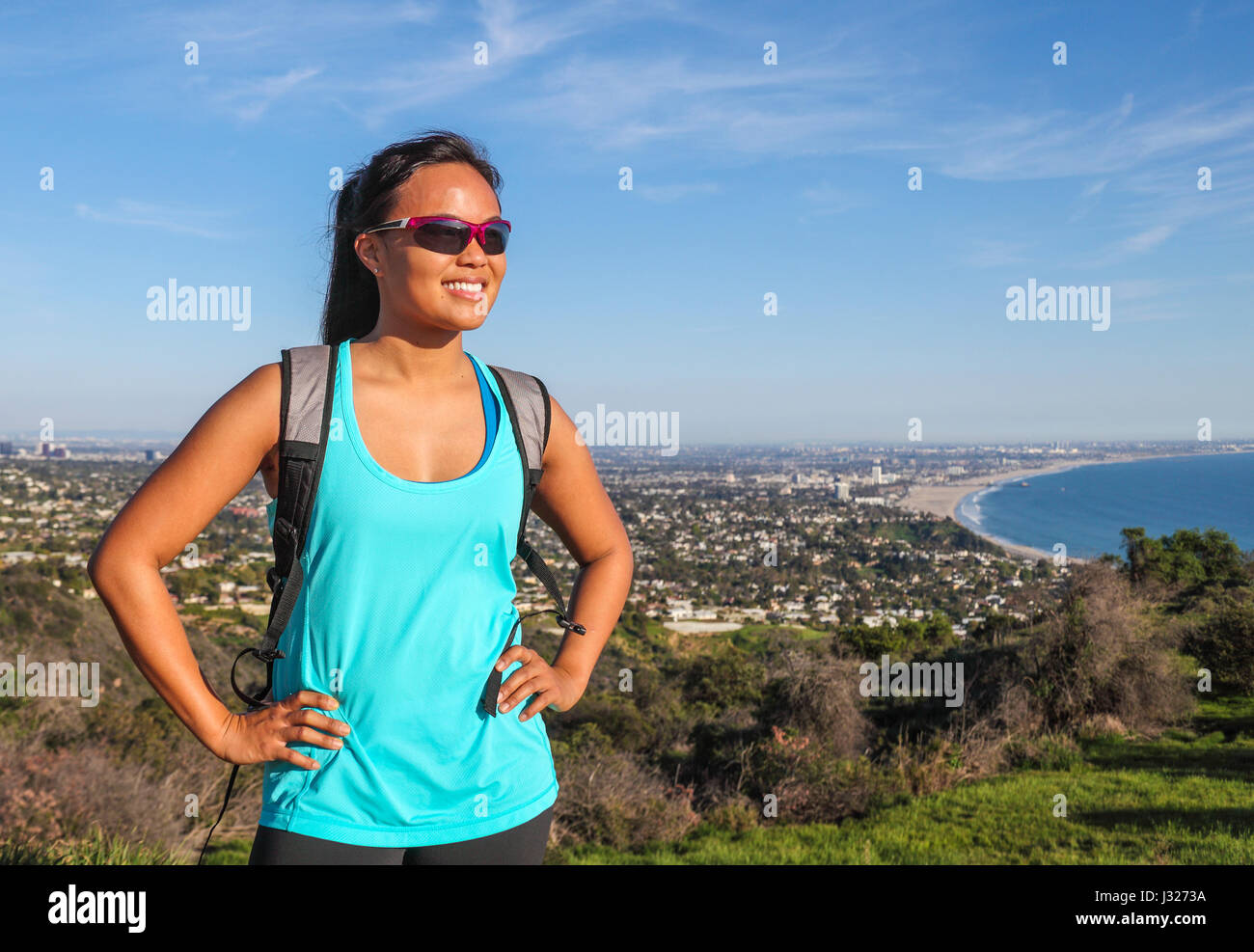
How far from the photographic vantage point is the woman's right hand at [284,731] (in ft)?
4.04

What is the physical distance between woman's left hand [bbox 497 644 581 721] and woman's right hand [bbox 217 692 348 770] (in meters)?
0.25

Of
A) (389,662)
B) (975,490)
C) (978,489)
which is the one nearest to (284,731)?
(389,662)

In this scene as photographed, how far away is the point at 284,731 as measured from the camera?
4.09 feet

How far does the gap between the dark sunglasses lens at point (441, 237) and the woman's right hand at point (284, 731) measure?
73 centimetres

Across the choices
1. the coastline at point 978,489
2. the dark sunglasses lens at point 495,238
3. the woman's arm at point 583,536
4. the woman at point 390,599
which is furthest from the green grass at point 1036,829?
the coastline at point 978,489

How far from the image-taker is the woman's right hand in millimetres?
1230

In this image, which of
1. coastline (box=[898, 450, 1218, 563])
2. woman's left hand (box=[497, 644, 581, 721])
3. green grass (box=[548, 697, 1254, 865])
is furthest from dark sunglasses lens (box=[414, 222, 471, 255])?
coastline (box=[898, 450, 1218, 563])

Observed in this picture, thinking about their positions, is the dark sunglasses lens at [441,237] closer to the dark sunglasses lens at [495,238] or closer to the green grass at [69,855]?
the dark sunglasses lens at [495,238]

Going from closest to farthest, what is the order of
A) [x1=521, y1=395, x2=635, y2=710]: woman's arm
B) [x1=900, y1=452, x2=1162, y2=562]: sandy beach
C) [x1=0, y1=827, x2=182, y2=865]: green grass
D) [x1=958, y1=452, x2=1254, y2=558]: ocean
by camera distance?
[x1=521, y1=395, x2=635, y2=710]: woman's arm, [x1=0, y1=827, x2=182, y2=865]: green grass, [x1=900, y1=452, x2=1162, y2=562]: sandy beach, [x1=958, y1=452, x2=1254, y2=558]: ocean

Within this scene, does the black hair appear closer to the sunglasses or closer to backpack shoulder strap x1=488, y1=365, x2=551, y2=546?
the sunglasses

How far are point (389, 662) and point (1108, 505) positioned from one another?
5692cm

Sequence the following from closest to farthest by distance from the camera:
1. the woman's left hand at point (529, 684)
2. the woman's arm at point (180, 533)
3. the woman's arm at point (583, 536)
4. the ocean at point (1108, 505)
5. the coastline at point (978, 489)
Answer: the woman's arm at point (180, 533)
the woman's left hand at point (529, 684)
the woman's arm at point (583, 536)
the coastline at point (978, 489)
the ocean at point (1108, 505)

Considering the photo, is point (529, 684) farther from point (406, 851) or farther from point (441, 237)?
point (441, 237)
